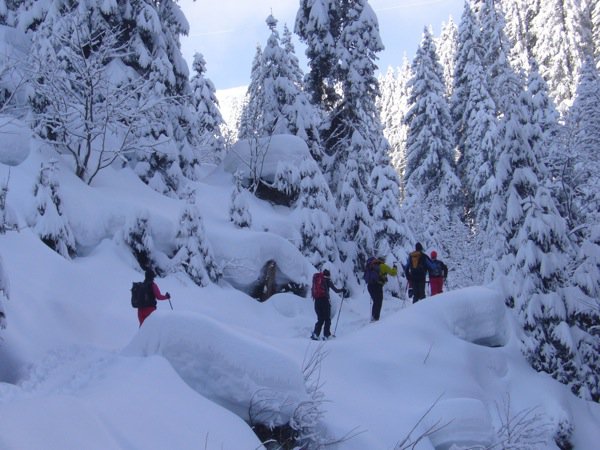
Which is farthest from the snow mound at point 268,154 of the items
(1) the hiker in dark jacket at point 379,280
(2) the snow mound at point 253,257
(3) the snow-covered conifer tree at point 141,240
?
(1) the hiker in dark jacket at point 379,280

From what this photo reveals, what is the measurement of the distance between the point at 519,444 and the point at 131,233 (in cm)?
993

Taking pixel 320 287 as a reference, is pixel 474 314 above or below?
below

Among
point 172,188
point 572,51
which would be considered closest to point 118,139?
point 172,188

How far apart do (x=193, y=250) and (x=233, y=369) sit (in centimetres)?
852

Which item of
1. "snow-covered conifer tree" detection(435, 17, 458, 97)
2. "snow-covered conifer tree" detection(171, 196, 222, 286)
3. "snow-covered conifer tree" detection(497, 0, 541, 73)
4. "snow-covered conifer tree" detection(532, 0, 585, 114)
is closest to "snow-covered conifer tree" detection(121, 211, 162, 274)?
"snow-covered conifer tree" detection(171, 196, 222, 286)

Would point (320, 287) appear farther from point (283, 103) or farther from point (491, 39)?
point (491, 39)

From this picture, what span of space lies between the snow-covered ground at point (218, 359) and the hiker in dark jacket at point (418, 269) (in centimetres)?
186

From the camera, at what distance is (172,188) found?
18.7 m

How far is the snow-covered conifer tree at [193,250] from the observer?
46.1 feet

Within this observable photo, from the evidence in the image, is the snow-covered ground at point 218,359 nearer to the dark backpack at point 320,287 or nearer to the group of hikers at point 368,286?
the group of hikers at point 368,286

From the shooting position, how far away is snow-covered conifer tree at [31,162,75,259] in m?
12.3

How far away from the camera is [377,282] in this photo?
1328 centimetres

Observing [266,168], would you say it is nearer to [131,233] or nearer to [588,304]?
[131,233]

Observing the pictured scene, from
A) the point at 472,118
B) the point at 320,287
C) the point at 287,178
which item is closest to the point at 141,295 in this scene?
the point at 320,287
